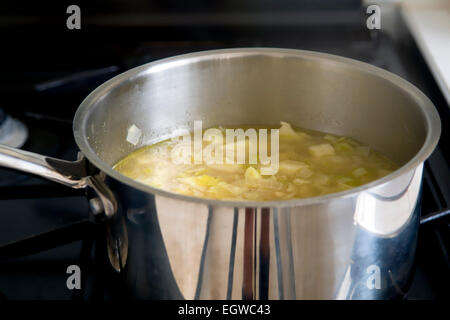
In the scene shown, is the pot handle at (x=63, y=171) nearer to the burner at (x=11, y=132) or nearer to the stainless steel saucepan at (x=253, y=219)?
the stainless steel saucepan at (x=253, y=219)

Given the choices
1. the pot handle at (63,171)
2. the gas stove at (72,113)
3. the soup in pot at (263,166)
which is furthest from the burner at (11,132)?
the pot handle at (63,171)

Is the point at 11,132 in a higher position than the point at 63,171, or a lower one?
lower

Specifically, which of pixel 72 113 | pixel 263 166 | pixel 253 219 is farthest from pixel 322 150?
pixel 72 113

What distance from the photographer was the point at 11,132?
1.10 metres

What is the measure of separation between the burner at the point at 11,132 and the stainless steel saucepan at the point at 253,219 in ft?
0.91

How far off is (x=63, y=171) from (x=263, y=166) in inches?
12.8

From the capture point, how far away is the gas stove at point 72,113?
2.61ft

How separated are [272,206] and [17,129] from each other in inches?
28.2

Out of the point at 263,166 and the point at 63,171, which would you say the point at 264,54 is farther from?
the point at 63,171

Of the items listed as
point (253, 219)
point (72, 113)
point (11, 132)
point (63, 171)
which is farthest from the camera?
point (72, 113)

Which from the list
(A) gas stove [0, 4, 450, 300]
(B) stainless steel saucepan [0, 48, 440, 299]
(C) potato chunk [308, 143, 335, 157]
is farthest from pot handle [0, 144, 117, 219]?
(C) potato chunk [308, 143, 335, 157]

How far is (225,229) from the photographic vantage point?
0.57 metres

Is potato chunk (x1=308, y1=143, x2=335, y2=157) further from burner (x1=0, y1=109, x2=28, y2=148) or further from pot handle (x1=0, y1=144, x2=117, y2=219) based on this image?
burner (x1=0, y1=109, x2=28, y2=148)

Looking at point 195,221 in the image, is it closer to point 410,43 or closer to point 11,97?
point 11,97
